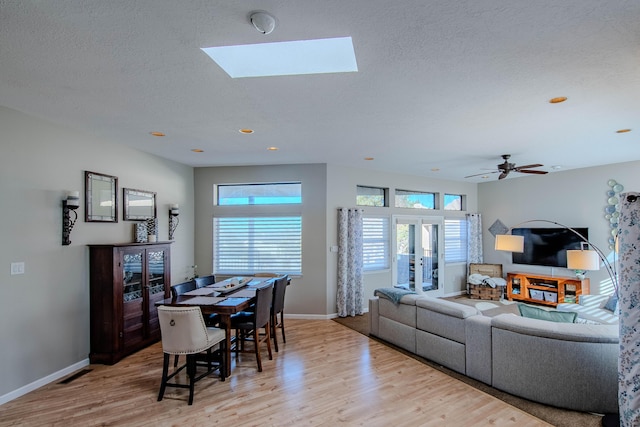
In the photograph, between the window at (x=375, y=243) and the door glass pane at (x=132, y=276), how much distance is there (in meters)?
3.90

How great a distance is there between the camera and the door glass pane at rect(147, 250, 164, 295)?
4.55 metres

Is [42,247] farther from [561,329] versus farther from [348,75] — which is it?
[561,329]

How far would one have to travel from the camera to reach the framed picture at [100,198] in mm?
3945

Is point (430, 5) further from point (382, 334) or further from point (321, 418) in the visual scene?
point (382, 334)

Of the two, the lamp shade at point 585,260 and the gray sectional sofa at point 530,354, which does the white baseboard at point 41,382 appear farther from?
the lamp shade at point 585,260

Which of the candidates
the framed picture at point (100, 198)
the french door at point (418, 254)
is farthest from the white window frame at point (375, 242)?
the framed picture at point (100, 198)

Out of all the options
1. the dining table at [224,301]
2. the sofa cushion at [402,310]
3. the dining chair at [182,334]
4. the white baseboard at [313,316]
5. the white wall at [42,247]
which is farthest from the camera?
the white baseboard at [313,316]

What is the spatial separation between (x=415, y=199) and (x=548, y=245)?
290 centimetres

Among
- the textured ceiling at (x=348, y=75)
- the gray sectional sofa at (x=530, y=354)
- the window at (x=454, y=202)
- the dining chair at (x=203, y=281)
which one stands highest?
the textured ceiling at (x=348, y=75)

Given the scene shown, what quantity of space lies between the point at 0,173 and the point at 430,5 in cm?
394

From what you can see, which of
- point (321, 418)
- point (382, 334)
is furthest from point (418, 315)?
point (321, 418)

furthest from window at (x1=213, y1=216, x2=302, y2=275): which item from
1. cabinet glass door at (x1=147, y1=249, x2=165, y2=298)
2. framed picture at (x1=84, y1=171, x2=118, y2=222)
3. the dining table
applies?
framed picture at (x1=84, y1=171, x2=118, y2=222)

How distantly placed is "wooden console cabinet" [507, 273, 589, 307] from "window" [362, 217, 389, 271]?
307cm

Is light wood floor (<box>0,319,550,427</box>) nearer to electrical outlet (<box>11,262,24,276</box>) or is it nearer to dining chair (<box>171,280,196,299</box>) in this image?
dining chair (<box>171,280,196,299</box>)
